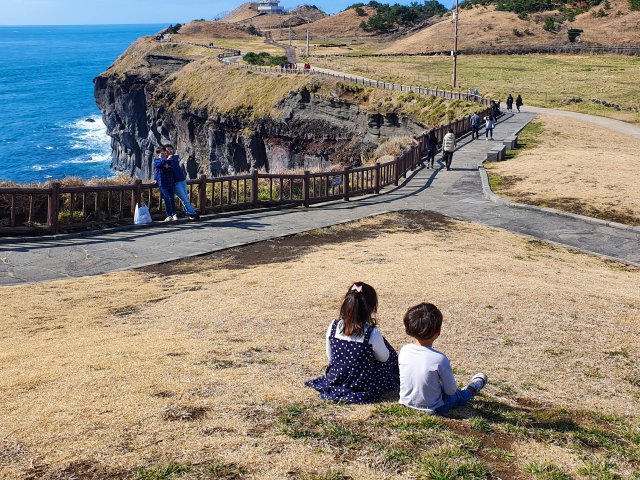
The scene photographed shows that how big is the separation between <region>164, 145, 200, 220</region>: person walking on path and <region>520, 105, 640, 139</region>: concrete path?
28252mm

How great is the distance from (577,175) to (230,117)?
42.6 metres

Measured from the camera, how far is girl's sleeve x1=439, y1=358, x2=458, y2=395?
501 cm

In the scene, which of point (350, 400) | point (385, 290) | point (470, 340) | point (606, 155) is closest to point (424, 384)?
point (350, 400)

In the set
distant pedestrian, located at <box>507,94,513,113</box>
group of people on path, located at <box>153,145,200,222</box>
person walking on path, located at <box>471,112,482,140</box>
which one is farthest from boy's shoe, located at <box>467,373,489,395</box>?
distant pedestrian, located at <box>507,94,513,113</box>

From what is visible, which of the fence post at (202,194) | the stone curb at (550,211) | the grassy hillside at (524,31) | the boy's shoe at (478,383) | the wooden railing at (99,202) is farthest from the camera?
the grassy hillside at (524,31)

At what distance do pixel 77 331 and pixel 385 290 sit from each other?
4494 millimetres

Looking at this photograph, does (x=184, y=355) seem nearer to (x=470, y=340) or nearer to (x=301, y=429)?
(x=301, y=429)

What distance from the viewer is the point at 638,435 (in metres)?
5.02

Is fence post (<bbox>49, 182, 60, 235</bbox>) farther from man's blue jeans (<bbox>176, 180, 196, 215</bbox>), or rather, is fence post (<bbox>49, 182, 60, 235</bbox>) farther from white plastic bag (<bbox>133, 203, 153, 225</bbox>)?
man's blue jeans (<bbox>176, 180, 196, 215</bbox>)

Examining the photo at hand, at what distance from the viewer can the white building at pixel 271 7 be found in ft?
582

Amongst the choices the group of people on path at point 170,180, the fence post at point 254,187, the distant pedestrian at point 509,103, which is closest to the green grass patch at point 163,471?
the group of people on path at point 170,180

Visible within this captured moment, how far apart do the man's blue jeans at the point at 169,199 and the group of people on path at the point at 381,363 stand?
9.84 metres

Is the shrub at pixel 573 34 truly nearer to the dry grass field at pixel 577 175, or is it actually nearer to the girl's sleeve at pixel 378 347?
the dry grass field at pixel 577 175

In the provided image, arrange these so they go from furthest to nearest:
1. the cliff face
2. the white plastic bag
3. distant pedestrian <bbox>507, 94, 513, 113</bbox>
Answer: the cliff face → distant pedestrian <bbox>507, 94, 513, 113</bbox> → the white plastic bag
